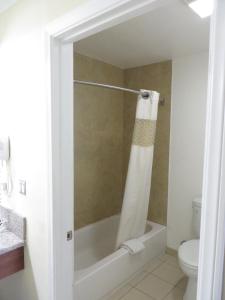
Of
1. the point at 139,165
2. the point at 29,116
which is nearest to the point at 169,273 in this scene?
the point at 139,165

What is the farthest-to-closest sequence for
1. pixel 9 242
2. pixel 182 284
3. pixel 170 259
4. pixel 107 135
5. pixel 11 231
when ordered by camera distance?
pixel 107 135 → pixel 170 259 → pixel 182 284 → pixel 11 231 → pixel 9 242

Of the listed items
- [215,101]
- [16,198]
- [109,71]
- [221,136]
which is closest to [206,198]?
[221,136]

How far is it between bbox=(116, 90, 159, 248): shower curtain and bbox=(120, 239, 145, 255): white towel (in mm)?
63

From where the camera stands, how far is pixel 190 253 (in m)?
1.97

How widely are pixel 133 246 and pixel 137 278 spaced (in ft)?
1.24

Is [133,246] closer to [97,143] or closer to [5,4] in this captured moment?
[97,143]

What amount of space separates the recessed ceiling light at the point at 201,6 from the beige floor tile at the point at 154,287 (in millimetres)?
2342

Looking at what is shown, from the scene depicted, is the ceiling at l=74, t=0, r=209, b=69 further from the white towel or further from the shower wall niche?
the white towel

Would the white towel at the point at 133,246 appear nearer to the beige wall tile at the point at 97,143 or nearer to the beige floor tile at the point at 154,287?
the beige floor tile at the point at 154,287

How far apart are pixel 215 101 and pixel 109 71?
2301 millimetres

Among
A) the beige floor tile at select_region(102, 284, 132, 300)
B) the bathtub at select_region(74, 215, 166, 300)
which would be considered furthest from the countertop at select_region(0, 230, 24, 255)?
the beige floor tile at select_region(102, 284, 132, 300)

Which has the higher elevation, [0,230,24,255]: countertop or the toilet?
[0,230,24,255]: countertop

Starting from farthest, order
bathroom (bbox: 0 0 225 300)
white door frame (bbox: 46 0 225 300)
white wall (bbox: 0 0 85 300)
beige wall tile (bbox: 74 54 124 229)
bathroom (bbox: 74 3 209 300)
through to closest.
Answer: beige wall tile (bbox: 74 54 124 229), bathroom (bbox: 74 3 209 300), white wall (bbox: 0 0 85 300), bathroom (bbox: 0 0 225 300), white door frame (bbox: 46 0 225 300)

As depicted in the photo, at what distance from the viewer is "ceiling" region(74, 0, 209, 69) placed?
5.24 feet
